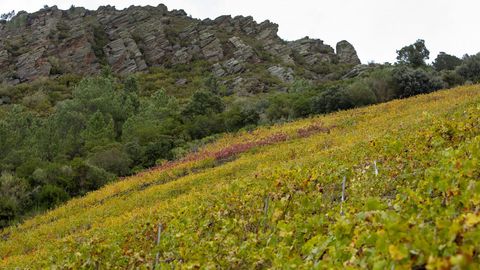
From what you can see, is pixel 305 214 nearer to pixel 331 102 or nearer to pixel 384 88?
pixel 331 102

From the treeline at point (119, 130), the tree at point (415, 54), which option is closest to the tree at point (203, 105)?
the treeline at point (119, 130)

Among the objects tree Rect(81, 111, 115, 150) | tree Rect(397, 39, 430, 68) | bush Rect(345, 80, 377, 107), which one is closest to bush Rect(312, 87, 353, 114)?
bush Rect(345, 80, 377, 107)

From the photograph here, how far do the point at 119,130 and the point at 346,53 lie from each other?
234 feet

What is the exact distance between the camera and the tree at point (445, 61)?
7125 centimetres

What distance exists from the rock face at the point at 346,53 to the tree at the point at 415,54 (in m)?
32.0

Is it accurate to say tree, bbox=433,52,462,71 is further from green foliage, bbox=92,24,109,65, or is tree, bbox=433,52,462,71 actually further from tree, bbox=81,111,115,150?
green foliage, bbox=92,24,109,65

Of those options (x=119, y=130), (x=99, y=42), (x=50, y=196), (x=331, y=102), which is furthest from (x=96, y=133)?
(x=99, y=42)

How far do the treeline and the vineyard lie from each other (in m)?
4.48

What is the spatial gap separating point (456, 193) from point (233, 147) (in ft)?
85.4

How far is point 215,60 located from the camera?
330ft

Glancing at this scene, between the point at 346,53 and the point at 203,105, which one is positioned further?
the point at 346,53

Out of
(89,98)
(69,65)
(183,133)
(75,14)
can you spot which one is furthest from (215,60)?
(183,133)

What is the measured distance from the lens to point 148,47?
347 ft

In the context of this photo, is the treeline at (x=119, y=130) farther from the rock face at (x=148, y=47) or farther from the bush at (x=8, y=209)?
the rock face at (x=148, y=47)
